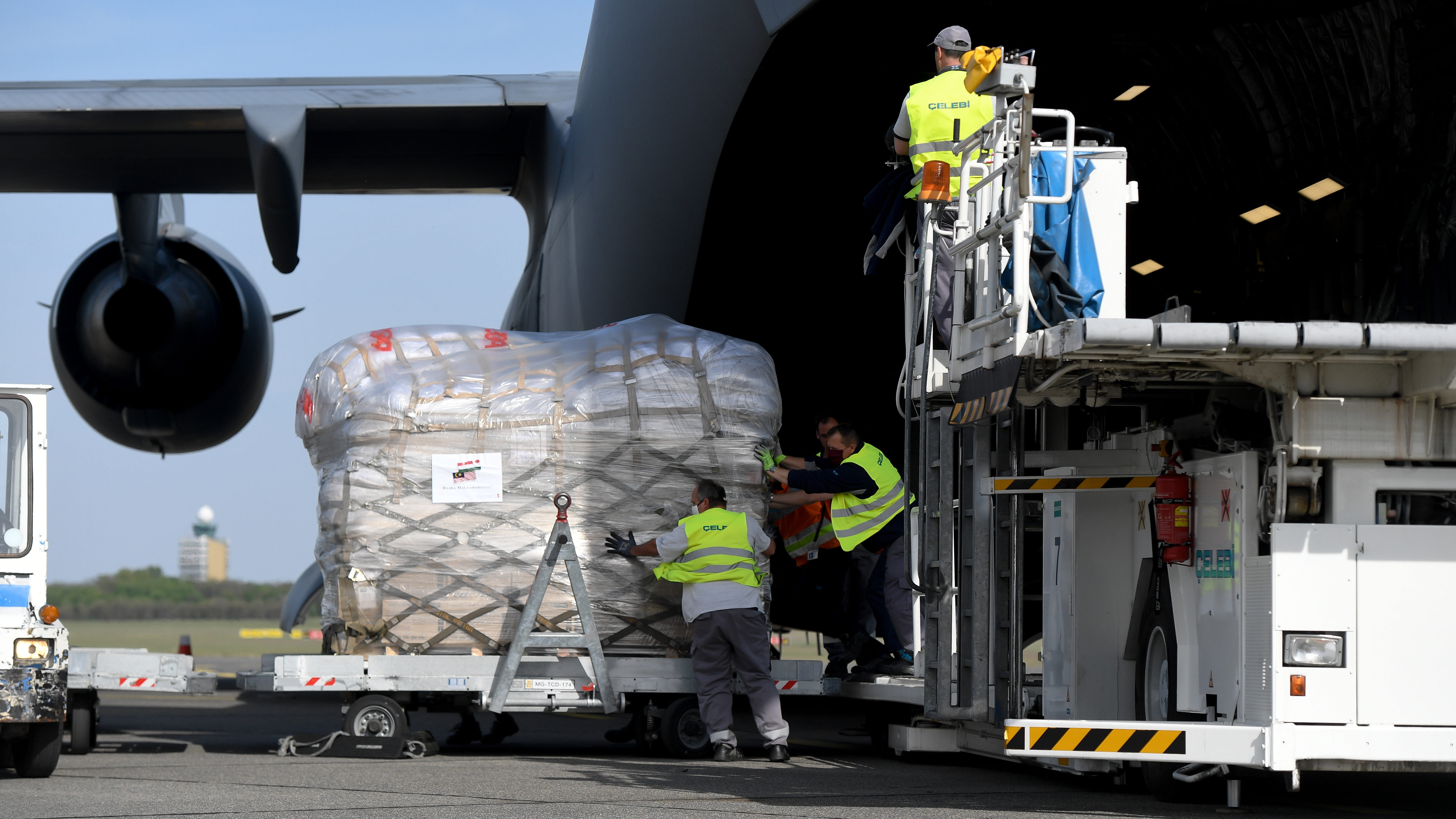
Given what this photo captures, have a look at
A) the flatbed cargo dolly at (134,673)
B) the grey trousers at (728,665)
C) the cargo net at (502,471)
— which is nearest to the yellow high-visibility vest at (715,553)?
the grey trousers at (728,665)

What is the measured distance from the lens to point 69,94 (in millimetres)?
13648

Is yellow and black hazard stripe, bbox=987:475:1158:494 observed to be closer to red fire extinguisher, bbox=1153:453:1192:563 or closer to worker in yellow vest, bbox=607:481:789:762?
red fire extinguisher, bbox=1153:453:1192:563

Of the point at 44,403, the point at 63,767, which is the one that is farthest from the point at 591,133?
the point at 63,767

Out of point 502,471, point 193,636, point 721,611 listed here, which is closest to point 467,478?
point 502,471

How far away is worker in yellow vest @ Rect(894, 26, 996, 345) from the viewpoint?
7699 mm

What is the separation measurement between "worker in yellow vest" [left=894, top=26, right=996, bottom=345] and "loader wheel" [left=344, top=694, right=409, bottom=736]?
3622mm

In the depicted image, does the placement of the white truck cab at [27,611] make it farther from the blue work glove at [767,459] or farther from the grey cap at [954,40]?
the grey cap at [954,40]

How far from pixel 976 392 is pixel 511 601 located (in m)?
3.09

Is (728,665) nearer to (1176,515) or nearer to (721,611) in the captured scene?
(721,611)

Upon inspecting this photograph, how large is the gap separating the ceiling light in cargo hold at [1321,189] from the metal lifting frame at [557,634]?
5.25 m

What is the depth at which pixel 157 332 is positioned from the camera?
16.1m

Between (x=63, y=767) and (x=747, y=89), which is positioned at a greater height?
(x=747, y=89)

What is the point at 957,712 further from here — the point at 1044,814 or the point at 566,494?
the point at 566,494

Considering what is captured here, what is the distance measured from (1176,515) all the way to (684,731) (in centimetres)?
358
